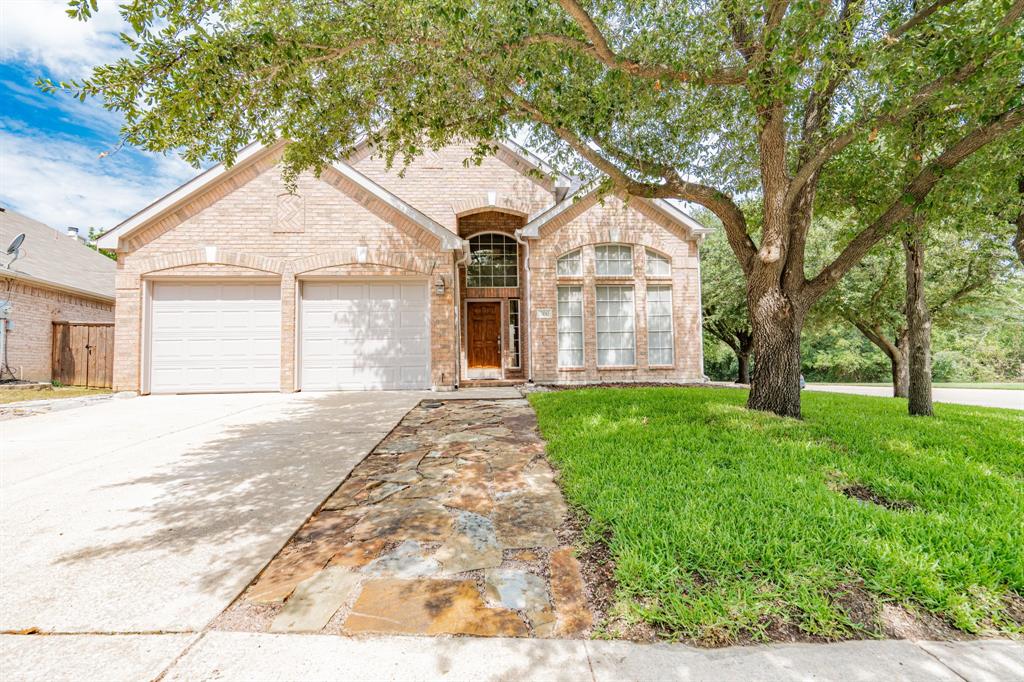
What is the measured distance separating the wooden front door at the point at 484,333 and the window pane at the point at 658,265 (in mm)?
4453

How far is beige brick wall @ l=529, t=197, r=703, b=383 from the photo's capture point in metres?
11.1

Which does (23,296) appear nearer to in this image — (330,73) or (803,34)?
(330,73)

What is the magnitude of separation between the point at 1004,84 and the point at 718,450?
5.09 metres

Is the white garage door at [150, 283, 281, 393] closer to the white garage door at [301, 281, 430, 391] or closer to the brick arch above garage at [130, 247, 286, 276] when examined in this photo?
the brick arch above garage at [130, 247, 286, 276]

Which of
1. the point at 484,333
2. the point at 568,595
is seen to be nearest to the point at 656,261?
the point at 484,333

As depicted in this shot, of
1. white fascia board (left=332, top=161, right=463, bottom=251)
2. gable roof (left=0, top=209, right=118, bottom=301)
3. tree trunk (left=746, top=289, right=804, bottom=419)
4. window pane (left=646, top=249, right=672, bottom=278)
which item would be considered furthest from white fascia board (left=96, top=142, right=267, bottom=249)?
tree trunk (left=746, top=289, right=804, bottom=419)

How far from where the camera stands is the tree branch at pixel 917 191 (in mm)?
4703

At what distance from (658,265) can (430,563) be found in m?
10.7

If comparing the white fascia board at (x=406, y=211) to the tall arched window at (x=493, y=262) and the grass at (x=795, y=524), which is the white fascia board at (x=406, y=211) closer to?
the tall arched window at (x=493, y=262)

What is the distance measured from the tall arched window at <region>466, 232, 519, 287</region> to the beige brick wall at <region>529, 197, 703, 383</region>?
6.42ft

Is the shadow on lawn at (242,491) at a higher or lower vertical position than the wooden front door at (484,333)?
lower

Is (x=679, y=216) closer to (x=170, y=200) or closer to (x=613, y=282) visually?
(x=613, y=282)

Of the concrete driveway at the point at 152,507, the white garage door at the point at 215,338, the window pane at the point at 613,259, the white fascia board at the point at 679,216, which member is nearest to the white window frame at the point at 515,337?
the window pane at the point at 613,259

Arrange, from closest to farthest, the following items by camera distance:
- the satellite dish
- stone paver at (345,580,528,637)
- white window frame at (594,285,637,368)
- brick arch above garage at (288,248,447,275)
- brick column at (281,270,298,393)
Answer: stone paver at (345,580,528,637)
brick column at (281,270,298,393)
brick arch above garage at (288,248,447,275)
white window frame at (594,285,637,368)
the satellite dish
